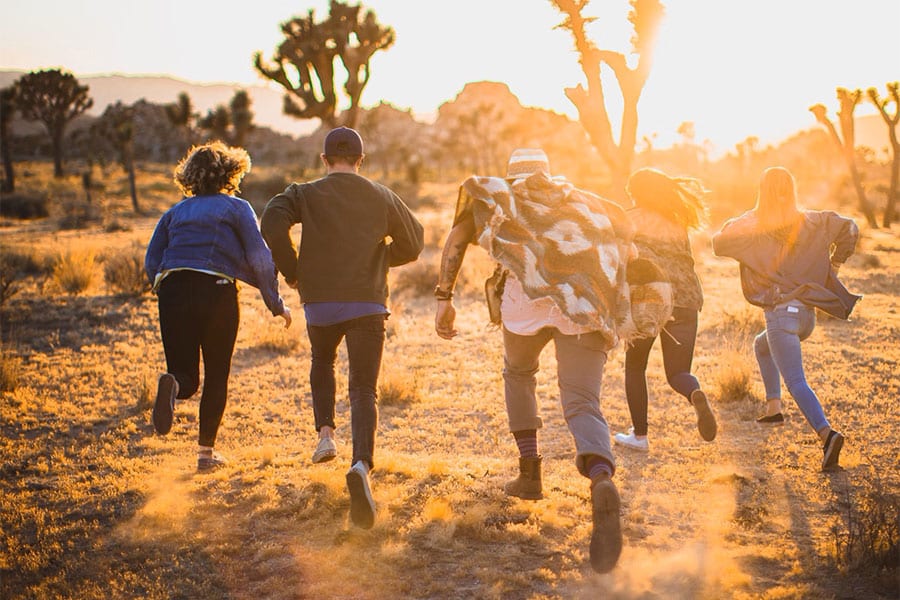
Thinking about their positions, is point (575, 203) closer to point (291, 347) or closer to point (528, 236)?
point (528, 236)

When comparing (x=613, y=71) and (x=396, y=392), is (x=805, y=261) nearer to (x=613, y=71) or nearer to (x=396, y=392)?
(x=396, y=392)

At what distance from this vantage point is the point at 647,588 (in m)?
3.13

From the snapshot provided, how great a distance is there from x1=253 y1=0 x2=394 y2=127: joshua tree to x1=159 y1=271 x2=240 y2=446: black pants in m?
22.8

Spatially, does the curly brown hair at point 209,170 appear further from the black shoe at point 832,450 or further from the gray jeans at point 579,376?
the black shoe at point 832,450

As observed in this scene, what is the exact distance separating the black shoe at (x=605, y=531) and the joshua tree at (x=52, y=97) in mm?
51430

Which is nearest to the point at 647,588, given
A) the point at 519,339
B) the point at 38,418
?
the point at 519,339

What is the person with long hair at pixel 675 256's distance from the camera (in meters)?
4.98

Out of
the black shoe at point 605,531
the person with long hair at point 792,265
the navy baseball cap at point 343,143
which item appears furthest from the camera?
the person with long hair at point 792,265

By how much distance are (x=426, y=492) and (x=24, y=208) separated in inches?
1183

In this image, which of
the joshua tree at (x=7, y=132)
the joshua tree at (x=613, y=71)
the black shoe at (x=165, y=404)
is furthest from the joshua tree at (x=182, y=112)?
the black shoe at (x=165, y=404)

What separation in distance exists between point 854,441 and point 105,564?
488 centimetres

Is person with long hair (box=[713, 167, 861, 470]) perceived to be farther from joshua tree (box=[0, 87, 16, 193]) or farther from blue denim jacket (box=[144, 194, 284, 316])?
joshua tree (box=[0, 87, 16, 193])

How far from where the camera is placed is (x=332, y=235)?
404 cm

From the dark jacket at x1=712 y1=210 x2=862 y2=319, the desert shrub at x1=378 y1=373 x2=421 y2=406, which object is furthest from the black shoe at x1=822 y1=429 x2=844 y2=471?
the desert shrub at x1=378 y1=373 x2=421 y2=406
